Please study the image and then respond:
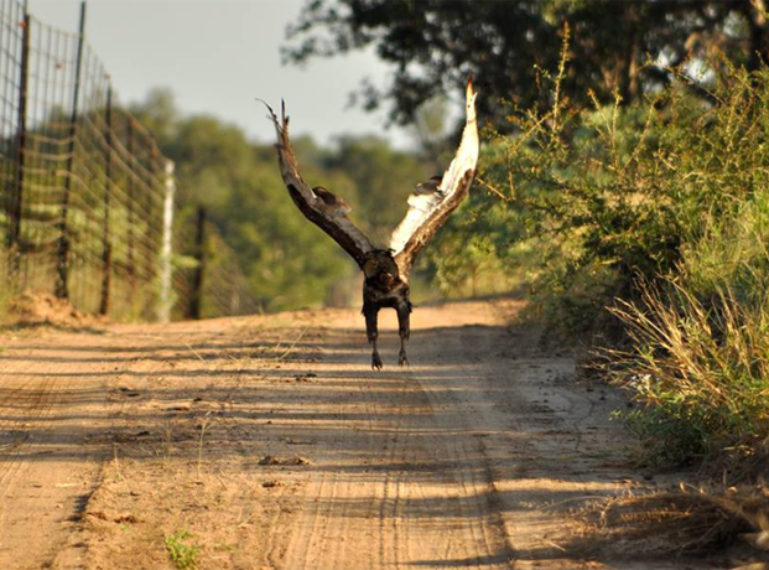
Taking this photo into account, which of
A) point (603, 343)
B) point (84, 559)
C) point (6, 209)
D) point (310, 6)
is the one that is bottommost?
point (84, 559)

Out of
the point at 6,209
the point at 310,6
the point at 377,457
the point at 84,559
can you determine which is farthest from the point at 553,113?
the point at 310,6

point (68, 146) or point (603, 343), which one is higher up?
point (68, 146)

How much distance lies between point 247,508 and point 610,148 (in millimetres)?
5160

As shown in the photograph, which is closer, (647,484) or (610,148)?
(647,484)

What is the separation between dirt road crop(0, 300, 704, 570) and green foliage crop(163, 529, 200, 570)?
0.5 inches

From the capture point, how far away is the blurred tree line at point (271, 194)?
50.0m

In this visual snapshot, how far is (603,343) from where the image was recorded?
9906 mm

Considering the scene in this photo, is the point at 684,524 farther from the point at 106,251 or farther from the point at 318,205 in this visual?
the point at 106,251

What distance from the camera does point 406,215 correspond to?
26.8 ft

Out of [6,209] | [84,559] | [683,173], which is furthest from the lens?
[6,209]

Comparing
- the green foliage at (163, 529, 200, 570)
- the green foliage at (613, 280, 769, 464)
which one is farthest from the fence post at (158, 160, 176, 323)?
the green foliage at (163, 529, 200, 570)

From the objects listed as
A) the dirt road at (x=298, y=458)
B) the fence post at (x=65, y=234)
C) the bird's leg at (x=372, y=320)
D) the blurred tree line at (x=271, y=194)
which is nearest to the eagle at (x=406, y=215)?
the bird's leg at (x=372, y=320)

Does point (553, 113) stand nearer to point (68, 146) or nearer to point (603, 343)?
point (603, 343)

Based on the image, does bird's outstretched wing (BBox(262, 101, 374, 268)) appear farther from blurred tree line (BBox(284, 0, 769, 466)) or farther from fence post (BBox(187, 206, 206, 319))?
fence post (BBox(187, 206, 206, 319))
